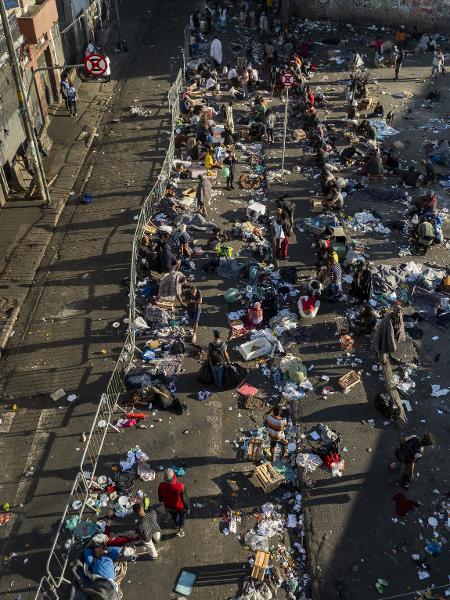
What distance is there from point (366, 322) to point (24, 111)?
467 inches

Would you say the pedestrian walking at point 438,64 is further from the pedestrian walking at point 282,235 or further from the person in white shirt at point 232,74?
the pedestrian walking at point 282,235

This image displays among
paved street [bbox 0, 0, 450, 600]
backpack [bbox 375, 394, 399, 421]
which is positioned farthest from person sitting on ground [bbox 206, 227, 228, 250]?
backpack [bbox 375, 394, 399, 421]

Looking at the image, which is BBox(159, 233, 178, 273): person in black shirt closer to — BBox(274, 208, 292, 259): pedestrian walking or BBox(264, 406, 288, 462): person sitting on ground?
BBox(274, 208, 292, 259): pedestrian walking

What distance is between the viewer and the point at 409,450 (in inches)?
395

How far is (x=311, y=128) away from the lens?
22.5 meters

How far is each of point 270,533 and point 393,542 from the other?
2.22 m

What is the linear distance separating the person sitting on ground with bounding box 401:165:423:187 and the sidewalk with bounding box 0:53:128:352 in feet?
39.7

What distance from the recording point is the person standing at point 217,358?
11938 mm

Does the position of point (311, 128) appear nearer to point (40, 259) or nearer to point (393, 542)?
point (40, 259)

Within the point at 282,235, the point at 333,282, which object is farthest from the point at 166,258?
the point at 333,282

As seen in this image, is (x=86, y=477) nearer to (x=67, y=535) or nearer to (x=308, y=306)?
(x=67, y=535)

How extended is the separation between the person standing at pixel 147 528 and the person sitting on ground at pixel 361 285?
7.98m

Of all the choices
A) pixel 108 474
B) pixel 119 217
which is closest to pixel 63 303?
pixel 119 217

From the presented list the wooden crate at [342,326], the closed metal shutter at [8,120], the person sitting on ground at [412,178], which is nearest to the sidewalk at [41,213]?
the closed metal shutter at [8,120]
